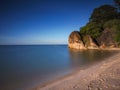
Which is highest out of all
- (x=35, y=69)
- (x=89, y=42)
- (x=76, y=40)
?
(x=76, y=40)

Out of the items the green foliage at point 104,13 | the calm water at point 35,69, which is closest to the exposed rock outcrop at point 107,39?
the green foliage at point 104,13

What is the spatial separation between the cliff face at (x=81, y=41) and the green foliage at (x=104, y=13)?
991 cm

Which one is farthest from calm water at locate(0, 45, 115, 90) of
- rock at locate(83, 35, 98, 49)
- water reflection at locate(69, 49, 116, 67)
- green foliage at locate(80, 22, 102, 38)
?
green foliage at locate(80, 22, 102, 38)

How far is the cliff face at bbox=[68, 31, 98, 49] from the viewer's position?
42194mm

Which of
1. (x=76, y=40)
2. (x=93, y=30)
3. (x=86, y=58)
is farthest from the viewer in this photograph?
(x=76, y=40)

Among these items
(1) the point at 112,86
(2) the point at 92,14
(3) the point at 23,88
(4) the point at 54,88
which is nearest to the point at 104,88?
(1) the point at 112,86

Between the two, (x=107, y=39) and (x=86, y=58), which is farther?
(x=107, y=39)

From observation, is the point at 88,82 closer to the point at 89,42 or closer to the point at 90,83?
the point at 90,83

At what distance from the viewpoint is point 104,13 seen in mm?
48594

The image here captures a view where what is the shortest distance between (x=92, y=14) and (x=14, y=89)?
1978 inches

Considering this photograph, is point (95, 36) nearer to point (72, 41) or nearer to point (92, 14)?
point (72, 41)

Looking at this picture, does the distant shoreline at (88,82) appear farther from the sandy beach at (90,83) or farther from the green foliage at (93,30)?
the green foliage at (93,30)

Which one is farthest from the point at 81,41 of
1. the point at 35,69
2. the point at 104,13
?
the point at 35,69

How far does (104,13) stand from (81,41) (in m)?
14.8
